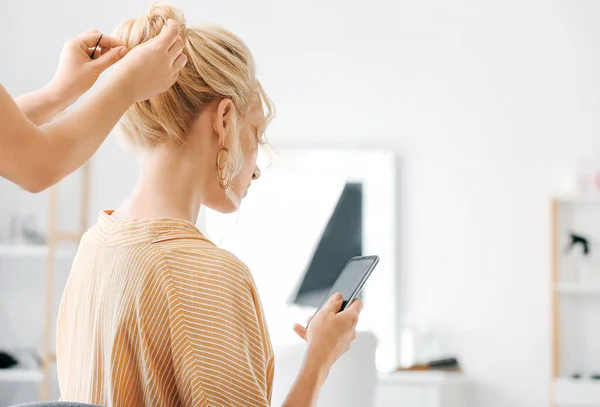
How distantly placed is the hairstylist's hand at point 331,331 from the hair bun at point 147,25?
44 cm

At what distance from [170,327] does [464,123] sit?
3119mm

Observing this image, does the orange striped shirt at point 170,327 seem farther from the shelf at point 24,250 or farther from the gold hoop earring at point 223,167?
the shelf at point 24,250

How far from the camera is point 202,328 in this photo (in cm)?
86

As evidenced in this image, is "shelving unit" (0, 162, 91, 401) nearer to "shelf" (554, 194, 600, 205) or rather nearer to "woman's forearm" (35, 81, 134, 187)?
"shelf" (554, 194, 600, 205)

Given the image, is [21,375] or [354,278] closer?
[354,278]

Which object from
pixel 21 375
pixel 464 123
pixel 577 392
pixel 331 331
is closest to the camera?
pixel 331 331

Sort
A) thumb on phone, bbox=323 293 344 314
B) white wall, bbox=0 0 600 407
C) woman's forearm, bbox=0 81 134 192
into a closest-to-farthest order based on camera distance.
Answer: woman's forearm, bbox=0 81 134 192 < thumb on phone, bbox=323 293 344 314 < white wall, bbox=0 0 600 407

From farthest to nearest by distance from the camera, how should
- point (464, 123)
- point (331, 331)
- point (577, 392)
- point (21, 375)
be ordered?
point (464, 123) → point (21, 375) → point (577, 392) → point (331, 331)

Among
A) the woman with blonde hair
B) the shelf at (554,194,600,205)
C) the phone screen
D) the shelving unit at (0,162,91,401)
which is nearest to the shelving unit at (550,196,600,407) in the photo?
the shelf at (554,194,600,205)

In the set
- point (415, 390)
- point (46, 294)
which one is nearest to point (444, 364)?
point (415, 390)

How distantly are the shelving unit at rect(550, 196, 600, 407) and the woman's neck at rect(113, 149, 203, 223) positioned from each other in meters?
2.82

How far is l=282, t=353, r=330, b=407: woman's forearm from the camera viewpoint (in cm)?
99

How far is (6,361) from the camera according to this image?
3.63 m

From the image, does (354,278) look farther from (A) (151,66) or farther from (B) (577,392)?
(B) (577,392)
